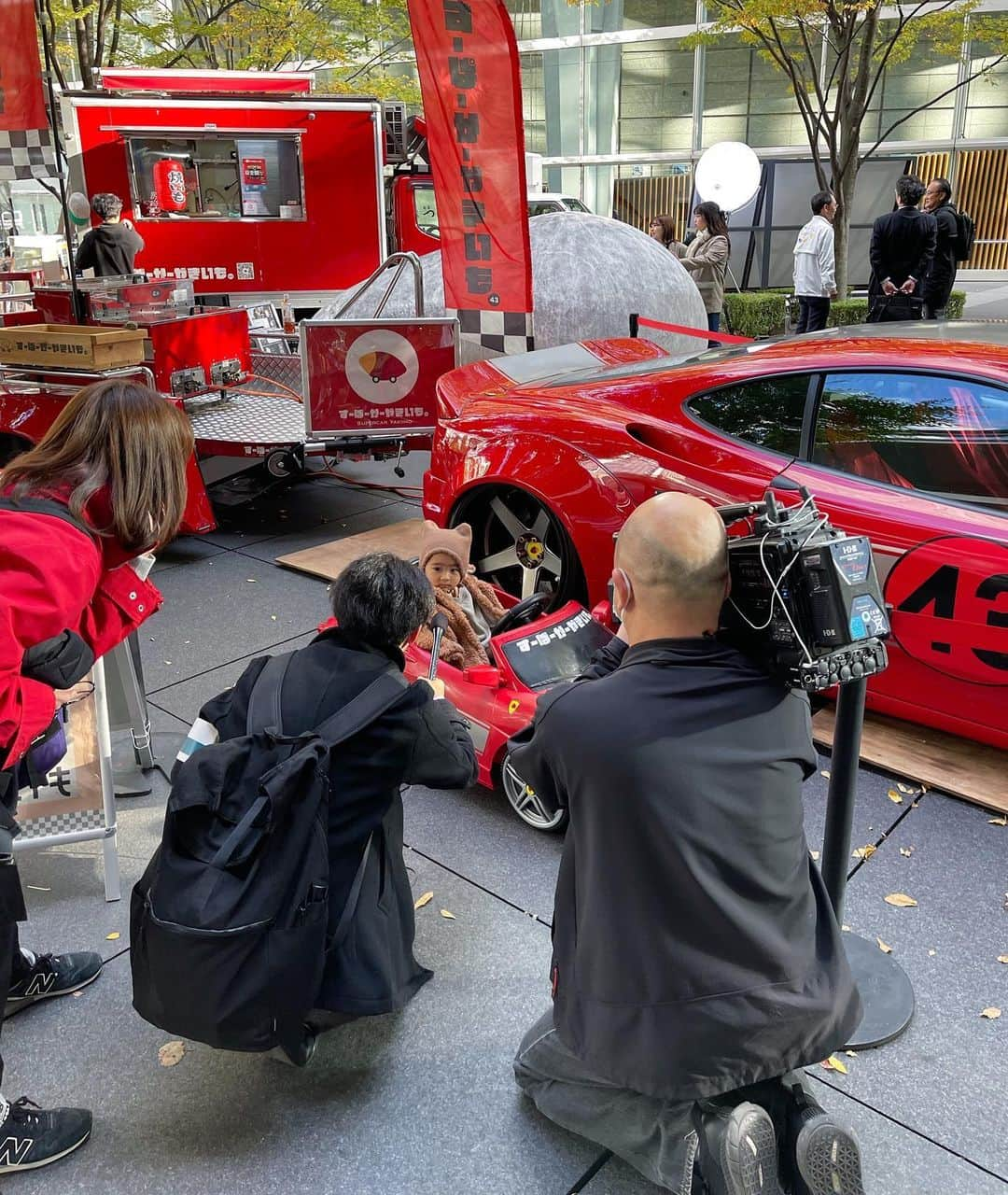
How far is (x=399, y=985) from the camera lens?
2.45 m

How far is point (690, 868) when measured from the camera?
68.2 inches

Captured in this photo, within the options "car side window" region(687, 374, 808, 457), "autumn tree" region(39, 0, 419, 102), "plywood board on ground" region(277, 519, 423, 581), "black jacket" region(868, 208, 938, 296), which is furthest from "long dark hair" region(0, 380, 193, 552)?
"autumn tree" region(39, 0, 419, 102)

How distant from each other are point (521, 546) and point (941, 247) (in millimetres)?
7015

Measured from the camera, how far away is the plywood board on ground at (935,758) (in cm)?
355

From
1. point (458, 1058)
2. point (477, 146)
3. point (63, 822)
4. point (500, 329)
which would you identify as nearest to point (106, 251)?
point (477, 146)

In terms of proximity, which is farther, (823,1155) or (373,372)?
(373,372)

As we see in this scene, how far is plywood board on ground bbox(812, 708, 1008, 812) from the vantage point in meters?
3.55

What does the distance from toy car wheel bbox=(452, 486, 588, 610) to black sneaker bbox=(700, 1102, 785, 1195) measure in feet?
9.05

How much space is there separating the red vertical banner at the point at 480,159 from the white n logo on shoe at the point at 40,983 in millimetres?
4010

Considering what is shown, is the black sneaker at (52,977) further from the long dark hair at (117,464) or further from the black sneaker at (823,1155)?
the black sneaker at (823,1155)

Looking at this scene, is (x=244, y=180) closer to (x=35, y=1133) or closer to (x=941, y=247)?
(x=941, y=247)

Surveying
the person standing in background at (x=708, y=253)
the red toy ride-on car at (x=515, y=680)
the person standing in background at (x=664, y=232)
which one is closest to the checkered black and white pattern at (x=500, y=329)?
the red toy ride-on car at (x=515, y=680)

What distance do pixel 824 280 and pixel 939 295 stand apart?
1.32m

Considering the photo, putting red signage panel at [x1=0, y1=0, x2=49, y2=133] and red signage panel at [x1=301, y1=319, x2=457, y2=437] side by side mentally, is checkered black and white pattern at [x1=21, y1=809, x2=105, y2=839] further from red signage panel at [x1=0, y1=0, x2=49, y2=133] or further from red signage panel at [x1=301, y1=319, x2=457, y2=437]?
red signage panel at [x1=0, y1=0, x2=49, y2=133]
